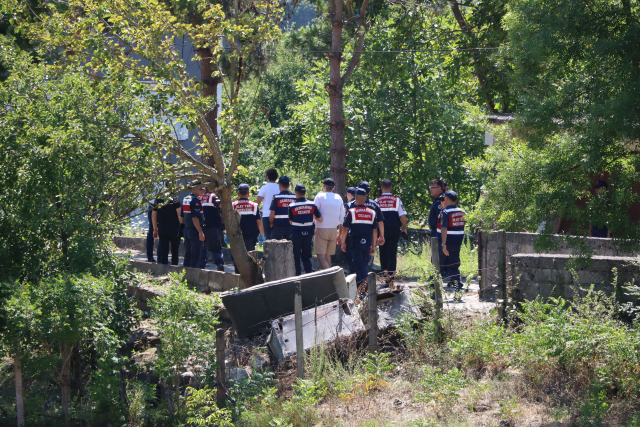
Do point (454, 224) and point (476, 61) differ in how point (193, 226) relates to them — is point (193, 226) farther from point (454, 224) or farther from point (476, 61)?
point (476, 61)

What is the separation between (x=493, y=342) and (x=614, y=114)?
2.93 metres

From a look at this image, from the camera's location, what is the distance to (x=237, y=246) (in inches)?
400

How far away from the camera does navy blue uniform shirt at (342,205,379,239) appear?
10.2 metres

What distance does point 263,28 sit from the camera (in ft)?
31.2

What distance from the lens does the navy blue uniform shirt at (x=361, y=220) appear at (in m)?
10.2

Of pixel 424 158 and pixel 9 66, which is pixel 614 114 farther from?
pixel 424 158

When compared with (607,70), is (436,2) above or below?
above

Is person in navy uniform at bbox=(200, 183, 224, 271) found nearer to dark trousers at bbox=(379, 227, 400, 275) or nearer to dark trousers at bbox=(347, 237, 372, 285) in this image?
dark trousers at bbox=(347, 237, 372, 285)

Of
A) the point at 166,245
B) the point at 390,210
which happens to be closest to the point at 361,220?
the point at 390,210

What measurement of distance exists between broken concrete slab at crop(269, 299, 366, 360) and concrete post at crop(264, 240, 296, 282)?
1.70 metres

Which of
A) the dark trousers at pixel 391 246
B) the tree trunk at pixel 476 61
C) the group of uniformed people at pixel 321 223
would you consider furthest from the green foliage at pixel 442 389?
the tree trunk at pixel 476 61

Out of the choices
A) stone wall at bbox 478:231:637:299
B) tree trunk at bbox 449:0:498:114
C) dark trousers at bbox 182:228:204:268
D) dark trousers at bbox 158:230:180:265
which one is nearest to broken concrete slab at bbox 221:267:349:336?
stone wall at bbox 478:231:637:299

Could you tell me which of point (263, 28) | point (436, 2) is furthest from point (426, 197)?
point (263, 28)

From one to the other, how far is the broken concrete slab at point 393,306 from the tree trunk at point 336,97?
5736 millimetres
